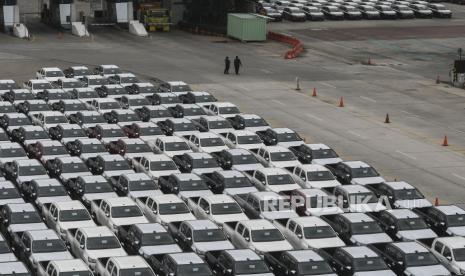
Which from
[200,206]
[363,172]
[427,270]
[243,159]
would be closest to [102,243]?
[200,206]

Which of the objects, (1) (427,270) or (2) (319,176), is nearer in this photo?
(1) (427,270)

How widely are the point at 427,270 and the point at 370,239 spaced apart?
3254 millimetres

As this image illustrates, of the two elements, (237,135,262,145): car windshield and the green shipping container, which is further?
the green shipping container

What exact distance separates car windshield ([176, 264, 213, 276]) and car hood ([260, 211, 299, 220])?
668 centimetres

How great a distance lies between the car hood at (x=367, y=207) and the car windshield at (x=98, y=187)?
846cm

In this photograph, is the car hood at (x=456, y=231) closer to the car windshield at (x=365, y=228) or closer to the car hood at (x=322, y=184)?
the car windshield at (x=365, y=228)

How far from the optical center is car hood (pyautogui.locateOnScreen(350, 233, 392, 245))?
38219mm

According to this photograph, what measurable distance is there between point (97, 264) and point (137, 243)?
6.65 ft

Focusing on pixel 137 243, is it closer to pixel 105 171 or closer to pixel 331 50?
pixel 105 171

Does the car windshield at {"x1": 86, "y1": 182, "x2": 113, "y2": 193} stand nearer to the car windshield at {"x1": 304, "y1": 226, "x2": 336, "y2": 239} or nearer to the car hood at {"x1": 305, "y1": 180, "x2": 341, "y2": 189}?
the car hood at {"x1": 305, "y1": 180, "x2": 341, "y2": 189}

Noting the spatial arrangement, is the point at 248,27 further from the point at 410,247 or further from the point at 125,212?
the point at 410,247

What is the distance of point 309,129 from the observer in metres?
59.7

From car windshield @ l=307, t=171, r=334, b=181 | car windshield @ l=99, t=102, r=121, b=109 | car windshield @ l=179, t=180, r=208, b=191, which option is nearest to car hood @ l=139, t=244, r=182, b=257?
car windshield @ l=179, t=180, r=208, b=191

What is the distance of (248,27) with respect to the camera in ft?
304
